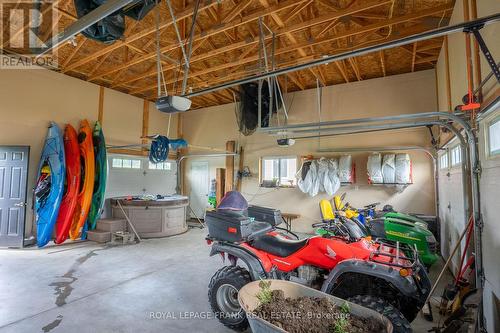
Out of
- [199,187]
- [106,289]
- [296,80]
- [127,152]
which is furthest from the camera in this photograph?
[199,187]

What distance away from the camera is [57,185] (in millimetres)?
5426

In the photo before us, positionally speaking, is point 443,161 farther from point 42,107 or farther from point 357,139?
point 42,107

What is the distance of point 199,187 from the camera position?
8773 mm

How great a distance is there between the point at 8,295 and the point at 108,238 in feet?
8.62

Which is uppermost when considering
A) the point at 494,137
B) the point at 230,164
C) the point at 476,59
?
the point at 476,59

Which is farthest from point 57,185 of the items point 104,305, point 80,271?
point 104,305

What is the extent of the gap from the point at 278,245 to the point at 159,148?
3.87 metres

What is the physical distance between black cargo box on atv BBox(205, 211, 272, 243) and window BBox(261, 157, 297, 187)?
433cm

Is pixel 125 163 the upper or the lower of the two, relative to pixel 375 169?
upper

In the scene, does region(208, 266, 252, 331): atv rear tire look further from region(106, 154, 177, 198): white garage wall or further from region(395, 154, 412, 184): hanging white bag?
region(106, 154, 177, 198): white garage wall

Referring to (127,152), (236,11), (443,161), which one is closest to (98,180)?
(127,152)

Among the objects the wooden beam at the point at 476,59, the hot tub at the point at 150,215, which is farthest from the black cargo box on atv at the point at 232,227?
the hot tub at the point at 150,215

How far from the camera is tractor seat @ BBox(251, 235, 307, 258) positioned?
2.45 meters

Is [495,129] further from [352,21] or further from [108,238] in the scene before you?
[108,238]
